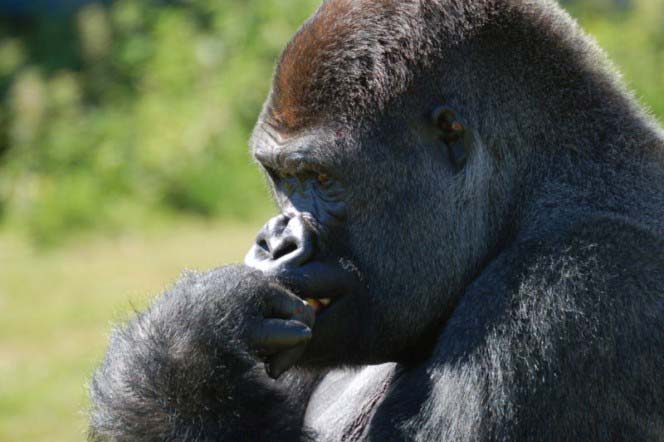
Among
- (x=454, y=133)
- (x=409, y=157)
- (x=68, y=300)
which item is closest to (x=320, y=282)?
(x=409, y=157)

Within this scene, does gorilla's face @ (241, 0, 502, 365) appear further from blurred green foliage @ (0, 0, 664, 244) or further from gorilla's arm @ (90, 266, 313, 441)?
blurred green foliage @ (0, 0, 664, 244)

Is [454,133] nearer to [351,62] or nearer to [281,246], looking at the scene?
[351,62]

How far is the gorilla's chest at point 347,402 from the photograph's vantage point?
368 cm

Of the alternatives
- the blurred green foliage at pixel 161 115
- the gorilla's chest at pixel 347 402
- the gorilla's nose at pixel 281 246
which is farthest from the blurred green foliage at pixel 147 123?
the gorilla's nose at pixel 281 246

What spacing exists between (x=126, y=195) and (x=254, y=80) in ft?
5.84

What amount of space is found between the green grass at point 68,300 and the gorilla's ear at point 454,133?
274 cm

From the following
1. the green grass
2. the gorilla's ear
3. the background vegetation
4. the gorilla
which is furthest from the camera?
the background vegetation

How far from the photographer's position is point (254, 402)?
137 inches

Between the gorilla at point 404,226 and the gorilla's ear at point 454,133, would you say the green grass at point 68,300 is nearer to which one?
the gorilla at point 404,226

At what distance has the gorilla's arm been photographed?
332 centimetres

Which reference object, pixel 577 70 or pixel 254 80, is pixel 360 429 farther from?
pixel 254 80

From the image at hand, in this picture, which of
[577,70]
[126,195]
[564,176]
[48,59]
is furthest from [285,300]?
[48,59]

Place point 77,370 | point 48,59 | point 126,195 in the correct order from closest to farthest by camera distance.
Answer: point 77,370
point 126,195
point 48,59

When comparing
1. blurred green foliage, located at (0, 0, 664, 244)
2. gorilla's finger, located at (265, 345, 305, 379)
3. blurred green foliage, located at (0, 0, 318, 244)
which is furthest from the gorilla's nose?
blurred green foliage, located at (0, 0, 664, 244)
